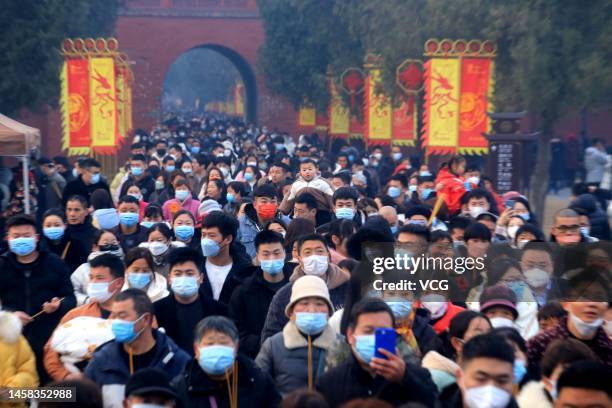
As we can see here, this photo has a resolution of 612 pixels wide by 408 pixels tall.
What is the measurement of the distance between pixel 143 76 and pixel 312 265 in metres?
37.0

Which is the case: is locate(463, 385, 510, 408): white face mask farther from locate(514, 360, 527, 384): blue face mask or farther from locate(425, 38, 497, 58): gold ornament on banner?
locate(425, 38, 497, 58): gold ornament on banner

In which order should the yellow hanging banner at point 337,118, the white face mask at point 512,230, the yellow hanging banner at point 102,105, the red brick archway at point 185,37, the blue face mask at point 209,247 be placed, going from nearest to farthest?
the blue face mask at point 209,247, the white face mask at point 512,230, the yellow hanging banner at point 102,105, the yellow hanging banner at point 337,118, the red brick archway at point 185,37

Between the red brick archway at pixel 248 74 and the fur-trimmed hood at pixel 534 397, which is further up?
the red brick archway at pixel 248 74

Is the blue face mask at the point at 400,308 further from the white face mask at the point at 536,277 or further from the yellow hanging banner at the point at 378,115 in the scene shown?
the yellow hanging banner at the point at 378,115

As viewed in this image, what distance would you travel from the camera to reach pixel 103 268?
668cm

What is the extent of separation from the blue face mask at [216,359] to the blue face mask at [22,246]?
262 cm

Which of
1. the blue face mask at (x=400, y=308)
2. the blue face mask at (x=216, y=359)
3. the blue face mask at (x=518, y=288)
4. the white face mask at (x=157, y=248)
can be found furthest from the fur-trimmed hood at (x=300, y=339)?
the white face mask at (x=157, y=248)

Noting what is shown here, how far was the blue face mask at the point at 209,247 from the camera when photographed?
7.80m

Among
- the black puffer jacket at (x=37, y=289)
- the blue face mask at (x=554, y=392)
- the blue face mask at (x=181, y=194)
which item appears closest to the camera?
the blue face mask at (x=554, y=392)

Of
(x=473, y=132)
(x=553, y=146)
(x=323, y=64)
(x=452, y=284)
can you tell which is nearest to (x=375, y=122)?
(x=553, y=146)

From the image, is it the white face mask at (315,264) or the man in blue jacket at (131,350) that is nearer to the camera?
the man in blue jacket at (131,350)

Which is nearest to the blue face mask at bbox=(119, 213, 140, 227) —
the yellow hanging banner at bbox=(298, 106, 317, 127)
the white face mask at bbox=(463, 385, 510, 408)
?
the white face mask at bbox=(463, 385, 510, 408)

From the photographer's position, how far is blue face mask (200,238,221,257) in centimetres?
780

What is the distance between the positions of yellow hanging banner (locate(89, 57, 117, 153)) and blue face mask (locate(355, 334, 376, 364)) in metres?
13.7
